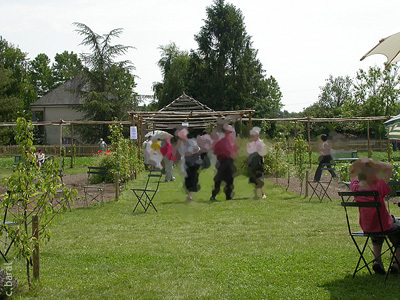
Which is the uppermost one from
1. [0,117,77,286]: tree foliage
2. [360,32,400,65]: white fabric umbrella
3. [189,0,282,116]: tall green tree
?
[360,32,400,65]: white fabric umbrella

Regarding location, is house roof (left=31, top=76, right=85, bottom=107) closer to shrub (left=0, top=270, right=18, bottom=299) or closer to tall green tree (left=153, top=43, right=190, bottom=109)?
shrub (left=0, top=270, right=18, bottom=299)

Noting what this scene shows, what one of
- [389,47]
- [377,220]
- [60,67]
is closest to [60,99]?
[60,67]

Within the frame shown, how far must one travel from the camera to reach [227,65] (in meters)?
2.18

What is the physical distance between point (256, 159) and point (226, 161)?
0.17 m

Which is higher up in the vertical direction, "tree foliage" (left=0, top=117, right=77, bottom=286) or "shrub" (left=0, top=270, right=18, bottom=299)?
"tree foliage" (left=0, top=117, right=77, bottom=286)

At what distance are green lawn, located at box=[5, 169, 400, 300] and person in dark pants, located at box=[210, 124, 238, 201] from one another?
1243 mm

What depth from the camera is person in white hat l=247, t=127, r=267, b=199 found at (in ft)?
7.15

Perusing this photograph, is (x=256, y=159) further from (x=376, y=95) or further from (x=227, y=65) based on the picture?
(x=376, y=95)

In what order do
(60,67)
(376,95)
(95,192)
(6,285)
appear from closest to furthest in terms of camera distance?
1. (6,285)
2. (95,192)
3. (376,95)
4. (60,67)

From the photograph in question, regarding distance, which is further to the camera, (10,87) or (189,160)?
(10,87)

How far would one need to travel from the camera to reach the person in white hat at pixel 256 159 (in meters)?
2.18

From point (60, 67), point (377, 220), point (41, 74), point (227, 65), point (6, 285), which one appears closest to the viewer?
point (227, 65)

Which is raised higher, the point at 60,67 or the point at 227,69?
the point at 60,67

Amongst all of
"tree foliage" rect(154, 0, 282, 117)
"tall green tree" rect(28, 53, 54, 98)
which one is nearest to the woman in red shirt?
"tree foliage" rect(154, 0, 282, 117)
